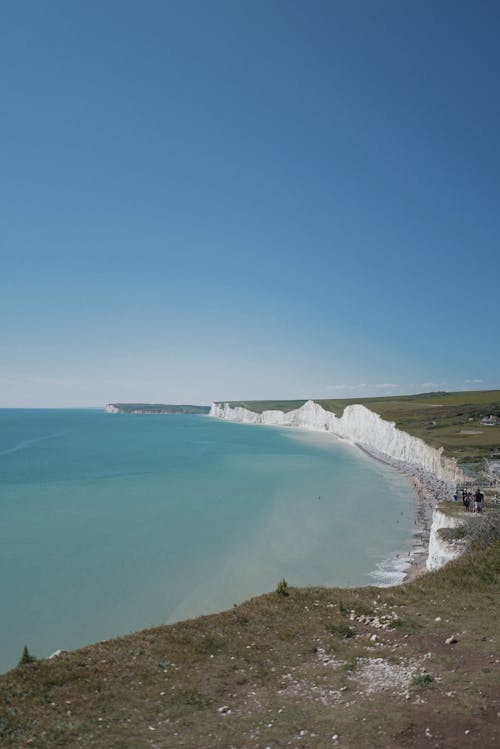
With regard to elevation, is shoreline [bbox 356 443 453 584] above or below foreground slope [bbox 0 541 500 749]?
below

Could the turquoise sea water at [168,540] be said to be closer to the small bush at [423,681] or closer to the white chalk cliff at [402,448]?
the white chalk cliff at [402,448]

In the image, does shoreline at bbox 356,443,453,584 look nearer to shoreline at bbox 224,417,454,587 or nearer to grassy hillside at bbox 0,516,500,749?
shoreline at bbox 224,417,454,587

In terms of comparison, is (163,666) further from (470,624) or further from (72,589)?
(72,589)

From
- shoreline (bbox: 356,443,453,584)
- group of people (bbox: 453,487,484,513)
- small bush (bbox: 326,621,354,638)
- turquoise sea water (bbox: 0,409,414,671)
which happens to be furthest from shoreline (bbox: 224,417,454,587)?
small bush (bbox: 326,621,354,638)

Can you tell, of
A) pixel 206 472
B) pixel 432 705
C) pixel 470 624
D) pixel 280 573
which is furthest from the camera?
pixel 206 472

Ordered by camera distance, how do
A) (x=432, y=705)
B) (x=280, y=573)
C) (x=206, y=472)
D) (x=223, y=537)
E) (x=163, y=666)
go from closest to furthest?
1. (x=432, y=705)
2. (x=163, y=666)
3. (x=280, y=573)
4. (x=223, y=537)
5. (x=206, y=472)

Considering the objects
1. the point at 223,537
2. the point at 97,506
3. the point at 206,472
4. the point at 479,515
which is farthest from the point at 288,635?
the point at 206,472

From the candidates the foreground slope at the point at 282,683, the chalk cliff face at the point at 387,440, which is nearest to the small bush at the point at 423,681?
the foreground slope at the point at 282,683
